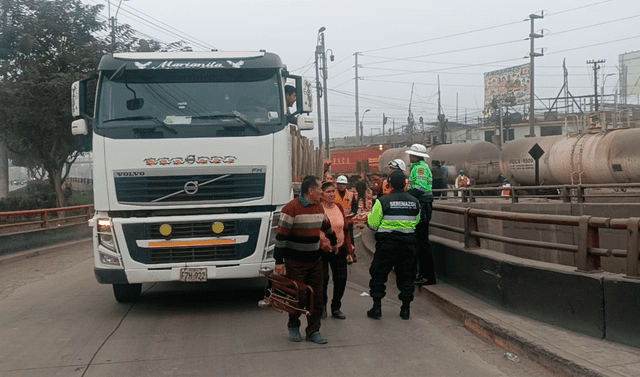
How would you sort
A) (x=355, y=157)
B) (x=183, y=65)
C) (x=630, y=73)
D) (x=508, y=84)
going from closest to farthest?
1. (x=183, y=65)
2. (x=355, y=157)
3. (x=630, y=73)
4. (x=508, y=84)

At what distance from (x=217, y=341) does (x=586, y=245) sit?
12.8 ft

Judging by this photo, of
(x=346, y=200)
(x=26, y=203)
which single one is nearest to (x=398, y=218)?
(x=346, y=200)

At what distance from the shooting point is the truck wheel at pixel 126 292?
9.70m

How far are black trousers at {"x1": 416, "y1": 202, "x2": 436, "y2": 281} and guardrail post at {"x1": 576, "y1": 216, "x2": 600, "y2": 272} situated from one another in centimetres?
320

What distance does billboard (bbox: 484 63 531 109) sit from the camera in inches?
3238

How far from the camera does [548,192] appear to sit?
27.6 m

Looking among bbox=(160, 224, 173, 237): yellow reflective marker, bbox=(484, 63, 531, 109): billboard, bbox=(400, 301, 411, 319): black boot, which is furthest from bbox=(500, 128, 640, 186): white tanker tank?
bbox=(484, 63, 531, 109): billboard

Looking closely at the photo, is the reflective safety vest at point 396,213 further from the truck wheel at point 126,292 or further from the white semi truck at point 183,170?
the truck wheel at point 126,292

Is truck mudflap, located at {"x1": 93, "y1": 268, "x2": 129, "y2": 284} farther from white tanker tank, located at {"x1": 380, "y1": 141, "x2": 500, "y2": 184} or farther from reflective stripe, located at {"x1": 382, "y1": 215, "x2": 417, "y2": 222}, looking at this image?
white tanker tank, located at {"x1": 380, "y1": 141, "x2": 500, "y2": 184}

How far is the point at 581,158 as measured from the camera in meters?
24.6

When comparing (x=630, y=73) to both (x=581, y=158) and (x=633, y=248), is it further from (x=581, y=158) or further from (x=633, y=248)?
(x=633, y=248)

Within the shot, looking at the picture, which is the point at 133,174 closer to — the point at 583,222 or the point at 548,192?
the point at 583,222

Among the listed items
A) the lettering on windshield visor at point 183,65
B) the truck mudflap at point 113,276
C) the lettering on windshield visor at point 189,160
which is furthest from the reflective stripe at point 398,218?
the truck mudflap at point 113,276

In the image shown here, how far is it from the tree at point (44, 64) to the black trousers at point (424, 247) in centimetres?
2119
